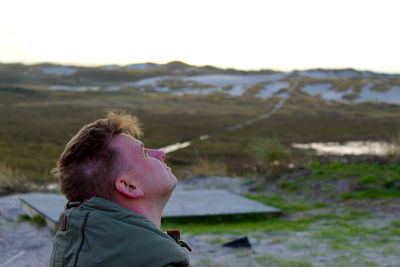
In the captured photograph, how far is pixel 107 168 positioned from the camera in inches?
55.0

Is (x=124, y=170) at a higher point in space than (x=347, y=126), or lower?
Answer: higher

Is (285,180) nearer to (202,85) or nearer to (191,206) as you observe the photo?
(191,206)

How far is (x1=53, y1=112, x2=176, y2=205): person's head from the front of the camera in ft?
4.54

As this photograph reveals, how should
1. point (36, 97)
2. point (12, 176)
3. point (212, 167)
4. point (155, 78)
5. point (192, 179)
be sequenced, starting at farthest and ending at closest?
point (155, 78) < point (36, 97) < point (212, 167) < point (192, 179) < point (12, 176)

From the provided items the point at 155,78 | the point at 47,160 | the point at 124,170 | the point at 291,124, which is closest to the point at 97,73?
the point at 155,78

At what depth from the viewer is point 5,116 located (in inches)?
1153

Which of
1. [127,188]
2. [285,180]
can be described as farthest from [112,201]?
[285,180]

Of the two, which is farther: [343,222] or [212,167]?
[212,167]

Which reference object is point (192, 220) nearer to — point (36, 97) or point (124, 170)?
point (124, 170)

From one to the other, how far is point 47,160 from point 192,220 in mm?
10338

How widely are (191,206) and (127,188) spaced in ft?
20.0

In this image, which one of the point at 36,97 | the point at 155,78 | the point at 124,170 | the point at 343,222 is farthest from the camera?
the point at 155,78

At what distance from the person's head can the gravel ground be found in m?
3.45

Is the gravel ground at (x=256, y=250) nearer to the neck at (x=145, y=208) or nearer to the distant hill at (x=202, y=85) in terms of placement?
the neck at (x=145, y=208)
